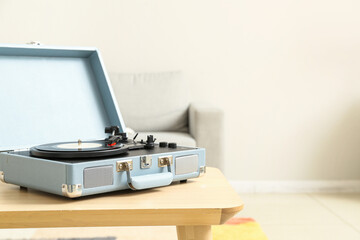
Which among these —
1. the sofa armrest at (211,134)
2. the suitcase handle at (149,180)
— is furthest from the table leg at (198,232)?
the sofa armrest at (211,134)

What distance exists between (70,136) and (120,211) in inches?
22.8

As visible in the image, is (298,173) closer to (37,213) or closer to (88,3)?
(88,3)

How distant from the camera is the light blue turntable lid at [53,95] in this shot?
1.30 m

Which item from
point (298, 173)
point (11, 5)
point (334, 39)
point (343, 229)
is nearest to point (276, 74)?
point (334, 39)

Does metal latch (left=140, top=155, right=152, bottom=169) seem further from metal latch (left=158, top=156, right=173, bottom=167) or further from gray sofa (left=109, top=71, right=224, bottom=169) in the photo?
gray sofa (left=109, top=71, right=224, bottom=169)

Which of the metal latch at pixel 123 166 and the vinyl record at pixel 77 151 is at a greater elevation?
the vinyl record at pixel 77 151

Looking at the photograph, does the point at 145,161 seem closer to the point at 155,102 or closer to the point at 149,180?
the point at 149,180

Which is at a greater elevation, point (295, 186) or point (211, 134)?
point (211, 134)

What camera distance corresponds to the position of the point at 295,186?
9.99 feet

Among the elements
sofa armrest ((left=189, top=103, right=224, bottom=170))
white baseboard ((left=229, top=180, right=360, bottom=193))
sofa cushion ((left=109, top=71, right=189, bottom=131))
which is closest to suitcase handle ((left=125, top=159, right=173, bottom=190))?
sofa armrest ((left=189, top=103, right=224, bottom=170))

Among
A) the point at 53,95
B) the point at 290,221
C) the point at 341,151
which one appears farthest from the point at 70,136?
the point at 341,151

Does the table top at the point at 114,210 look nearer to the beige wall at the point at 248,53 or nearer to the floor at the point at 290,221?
the floor at the point at 290,221

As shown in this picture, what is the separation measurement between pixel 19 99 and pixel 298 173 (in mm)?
2170

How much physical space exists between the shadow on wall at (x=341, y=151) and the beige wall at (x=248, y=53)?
0.09ft
